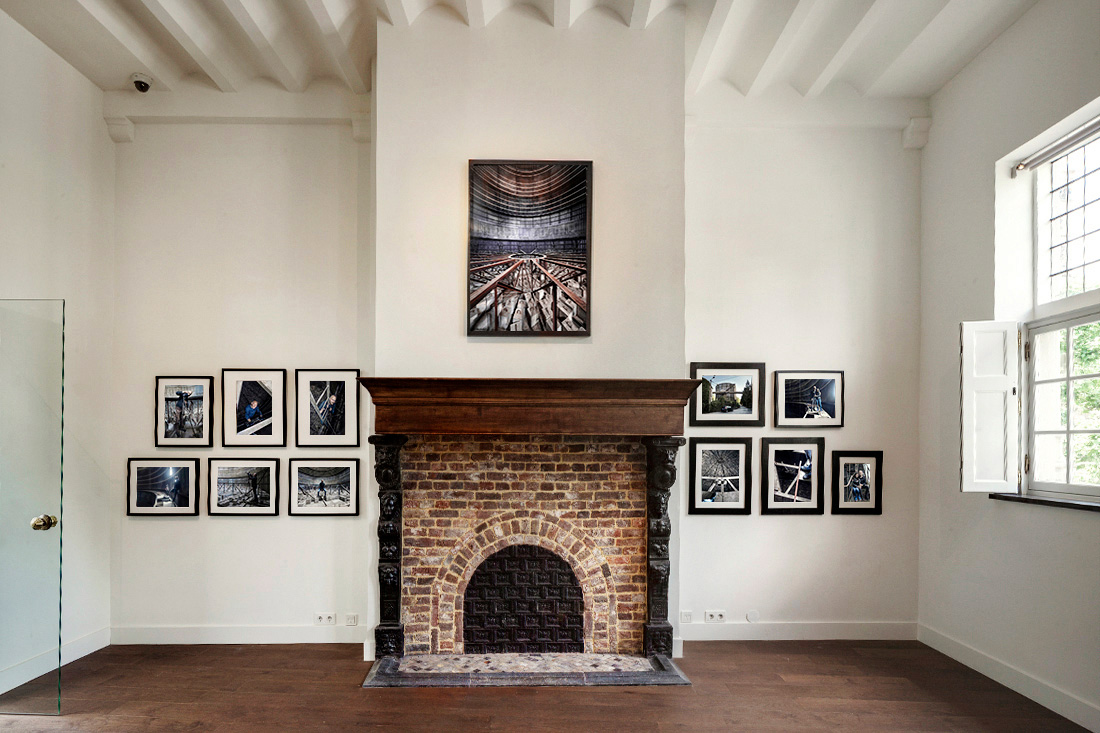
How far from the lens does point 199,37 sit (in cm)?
442

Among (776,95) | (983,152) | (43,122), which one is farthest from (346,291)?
(983,152)

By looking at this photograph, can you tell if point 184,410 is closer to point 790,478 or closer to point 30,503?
point 30,503

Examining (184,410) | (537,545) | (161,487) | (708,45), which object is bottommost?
(537,545)

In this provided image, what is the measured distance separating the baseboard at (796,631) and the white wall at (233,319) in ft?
8.36

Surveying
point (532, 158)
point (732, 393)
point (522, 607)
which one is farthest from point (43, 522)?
point (732, 393)

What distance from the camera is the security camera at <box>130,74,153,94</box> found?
4855mm

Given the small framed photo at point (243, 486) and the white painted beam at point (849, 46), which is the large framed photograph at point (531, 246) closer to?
the white painted beam at point (849, 46)

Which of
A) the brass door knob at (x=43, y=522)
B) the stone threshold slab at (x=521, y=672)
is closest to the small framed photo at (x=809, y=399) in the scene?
the stone threshold slab at (x=521, y=672)

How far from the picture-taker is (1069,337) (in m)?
4.03

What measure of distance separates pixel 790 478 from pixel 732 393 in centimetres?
78

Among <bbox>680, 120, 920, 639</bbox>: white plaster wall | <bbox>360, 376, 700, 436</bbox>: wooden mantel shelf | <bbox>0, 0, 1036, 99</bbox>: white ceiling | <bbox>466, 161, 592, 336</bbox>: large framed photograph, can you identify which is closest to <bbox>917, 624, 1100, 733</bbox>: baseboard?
<bbox>680, 120, 920, 639</bbox>: white plaster wall

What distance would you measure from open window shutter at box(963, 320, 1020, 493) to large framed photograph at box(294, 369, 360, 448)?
13.7ft

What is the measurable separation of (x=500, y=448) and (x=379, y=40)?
2824 mm

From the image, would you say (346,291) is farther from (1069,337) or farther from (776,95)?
(1069,337)
